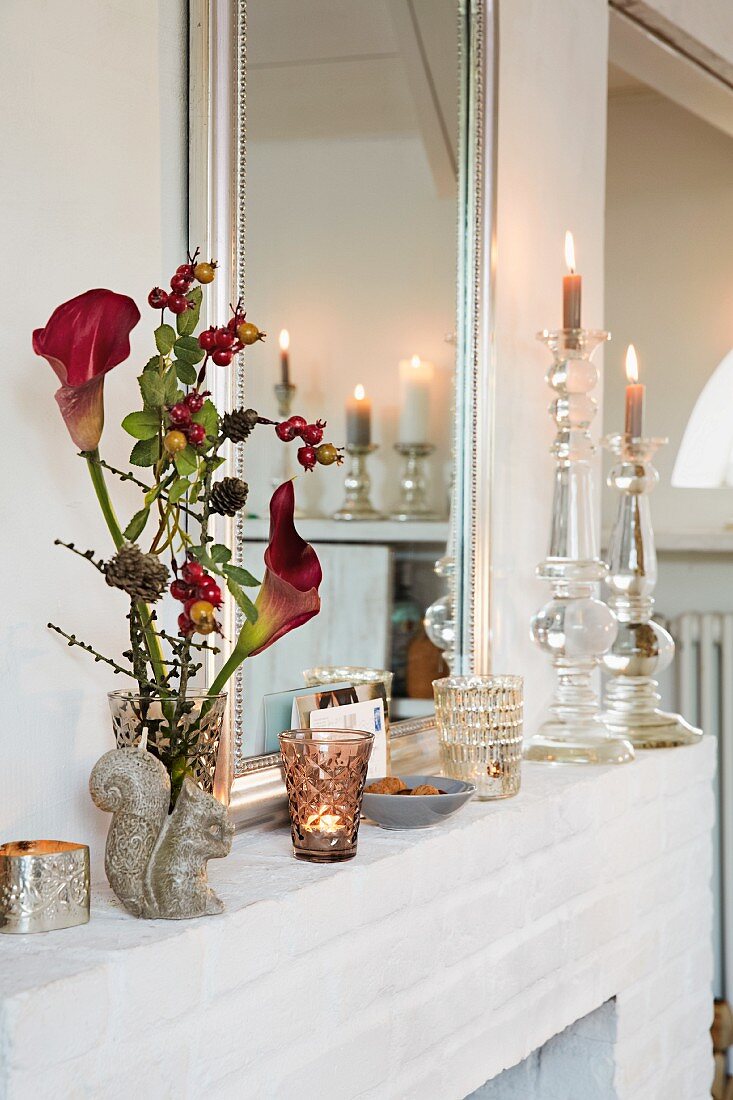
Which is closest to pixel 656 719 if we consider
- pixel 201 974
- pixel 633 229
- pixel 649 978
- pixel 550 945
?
pixel 649 978

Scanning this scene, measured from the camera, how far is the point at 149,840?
2.91 ft

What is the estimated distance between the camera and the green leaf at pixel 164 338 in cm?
92

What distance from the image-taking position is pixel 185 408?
2.89 ft

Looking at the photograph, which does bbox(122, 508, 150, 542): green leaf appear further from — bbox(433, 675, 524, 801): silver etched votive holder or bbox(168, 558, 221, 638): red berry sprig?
bbox(433, 675, 524, 801): silver etched votive holder

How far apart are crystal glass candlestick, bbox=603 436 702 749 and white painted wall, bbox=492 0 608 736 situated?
0.33 feet

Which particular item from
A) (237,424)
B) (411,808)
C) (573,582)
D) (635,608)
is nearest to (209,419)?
(237,424)

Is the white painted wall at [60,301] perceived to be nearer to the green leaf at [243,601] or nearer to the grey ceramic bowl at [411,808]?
the green leaf at [243,601]

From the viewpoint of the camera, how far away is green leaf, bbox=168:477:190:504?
93 cm

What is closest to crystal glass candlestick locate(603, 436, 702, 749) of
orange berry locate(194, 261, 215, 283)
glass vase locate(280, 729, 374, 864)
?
glass vase locate(280, 729, 374, 864)

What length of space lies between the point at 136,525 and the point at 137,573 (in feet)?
0.38

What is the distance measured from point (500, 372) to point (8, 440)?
82 centimetres

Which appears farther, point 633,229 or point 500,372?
point 633,229

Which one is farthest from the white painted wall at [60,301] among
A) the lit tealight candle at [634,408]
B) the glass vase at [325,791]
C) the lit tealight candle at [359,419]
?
the lit tealight candle at [634,408]

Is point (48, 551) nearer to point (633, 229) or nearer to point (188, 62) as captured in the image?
point (188, 62)
